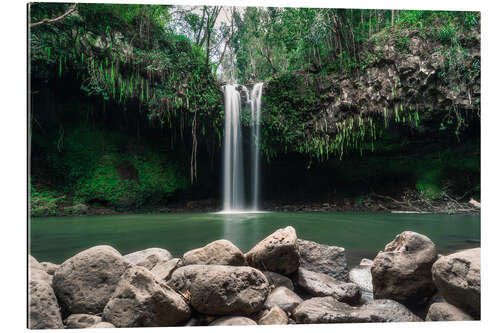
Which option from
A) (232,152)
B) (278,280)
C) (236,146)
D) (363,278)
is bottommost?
(363,278)

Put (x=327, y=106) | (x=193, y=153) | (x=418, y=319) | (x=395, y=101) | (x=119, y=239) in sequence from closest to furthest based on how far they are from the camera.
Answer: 1. (x=418, y=319)
2. (x=119, y=239)
3. (x=395, y=101)
4. (x=327, y=106)
5. (x=193, y=153)

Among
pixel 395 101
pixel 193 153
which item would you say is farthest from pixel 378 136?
pixel 193 153

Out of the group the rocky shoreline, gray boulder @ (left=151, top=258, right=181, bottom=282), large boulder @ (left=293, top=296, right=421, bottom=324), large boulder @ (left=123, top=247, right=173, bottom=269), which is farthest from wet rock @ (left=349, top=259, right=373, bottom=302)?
large boulder @ (left=123, top=247, right=173, bottom=269)

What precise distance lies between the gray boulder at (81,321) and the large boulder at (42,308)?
38mm

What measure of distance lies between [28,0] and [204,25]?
1.79 meters

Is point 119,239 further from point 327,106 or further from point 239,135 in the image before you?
point 327,106

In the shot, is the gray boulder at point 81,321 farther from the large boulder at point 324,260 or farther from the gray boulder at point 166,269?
the large boulder at point 324,260

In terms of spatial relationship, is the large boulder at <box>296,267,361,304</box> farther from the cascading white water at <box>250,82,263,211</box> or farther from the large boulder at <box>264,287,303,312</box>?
the cascading white water at <box>250,82,263,211</box>

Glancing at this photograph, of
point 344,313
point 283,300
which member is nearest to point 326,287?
point 344,313

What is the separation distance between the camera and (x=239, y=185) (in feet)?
28.1

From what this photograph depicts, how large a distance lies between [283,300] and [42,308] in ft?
4.45

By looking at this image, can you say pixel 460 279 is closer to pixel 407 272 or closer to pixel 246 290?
pixel 407 272

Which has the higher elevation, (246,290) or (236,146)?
(236,146)

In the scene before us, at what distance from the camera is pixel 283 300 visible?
6.18 feet
